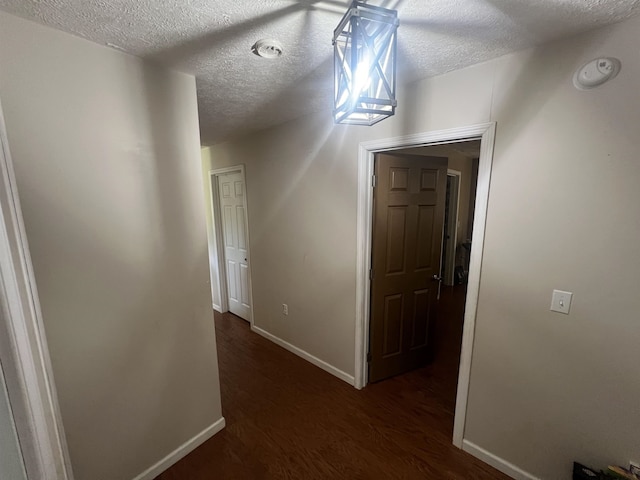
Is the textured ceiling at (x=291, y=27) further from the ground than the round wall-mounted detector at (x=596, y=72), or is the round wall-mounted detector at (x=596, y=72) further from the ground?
the textured ceiling at (x=291, y=27)

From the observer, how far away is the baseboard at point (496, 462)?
63.2 inches

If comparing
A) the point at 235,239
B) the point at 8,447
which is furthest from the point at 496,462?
the point at 235,239

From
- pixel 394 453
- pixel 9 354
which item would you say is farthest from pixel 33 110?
pixel 394 453

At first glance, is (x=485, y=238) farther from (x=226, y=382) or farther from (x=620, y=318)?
(x=226, y=382)

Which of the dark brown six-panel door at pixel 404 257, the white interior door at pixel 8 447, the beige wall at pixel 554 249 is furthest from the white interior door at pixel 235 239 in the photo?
the white interior door at pixel 8 447

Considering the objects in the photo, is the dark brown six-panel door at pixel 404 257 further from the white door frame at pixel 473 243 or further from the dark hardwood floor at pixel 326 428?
the dark hardwood floor at pixel 326 428

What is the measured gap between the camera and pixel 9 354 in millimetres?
599

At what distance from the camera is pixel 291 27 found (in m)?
1.18

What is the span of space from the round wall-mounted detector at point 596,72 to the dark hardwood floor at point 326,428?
2.15 meters

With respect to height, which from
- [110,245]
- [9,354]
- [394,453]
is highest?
[110,245]

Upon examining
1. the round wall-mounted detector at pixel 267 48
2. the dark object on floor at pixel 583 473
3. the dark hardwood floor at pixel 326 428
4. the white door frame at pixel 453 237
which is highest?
the round wall-mounted detector at pixel 267 48

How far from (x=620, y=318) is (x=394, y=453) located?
4.82ft

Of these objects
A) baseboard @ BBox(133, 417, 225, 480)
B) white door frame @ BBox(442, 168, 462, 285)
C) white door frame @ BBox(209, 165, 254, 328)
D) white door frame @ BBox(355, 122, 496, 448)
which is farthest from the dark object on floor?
white door frame @ BBox(442, 168, 462, 285)

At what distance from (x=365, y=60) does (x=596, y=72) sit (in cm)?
115
